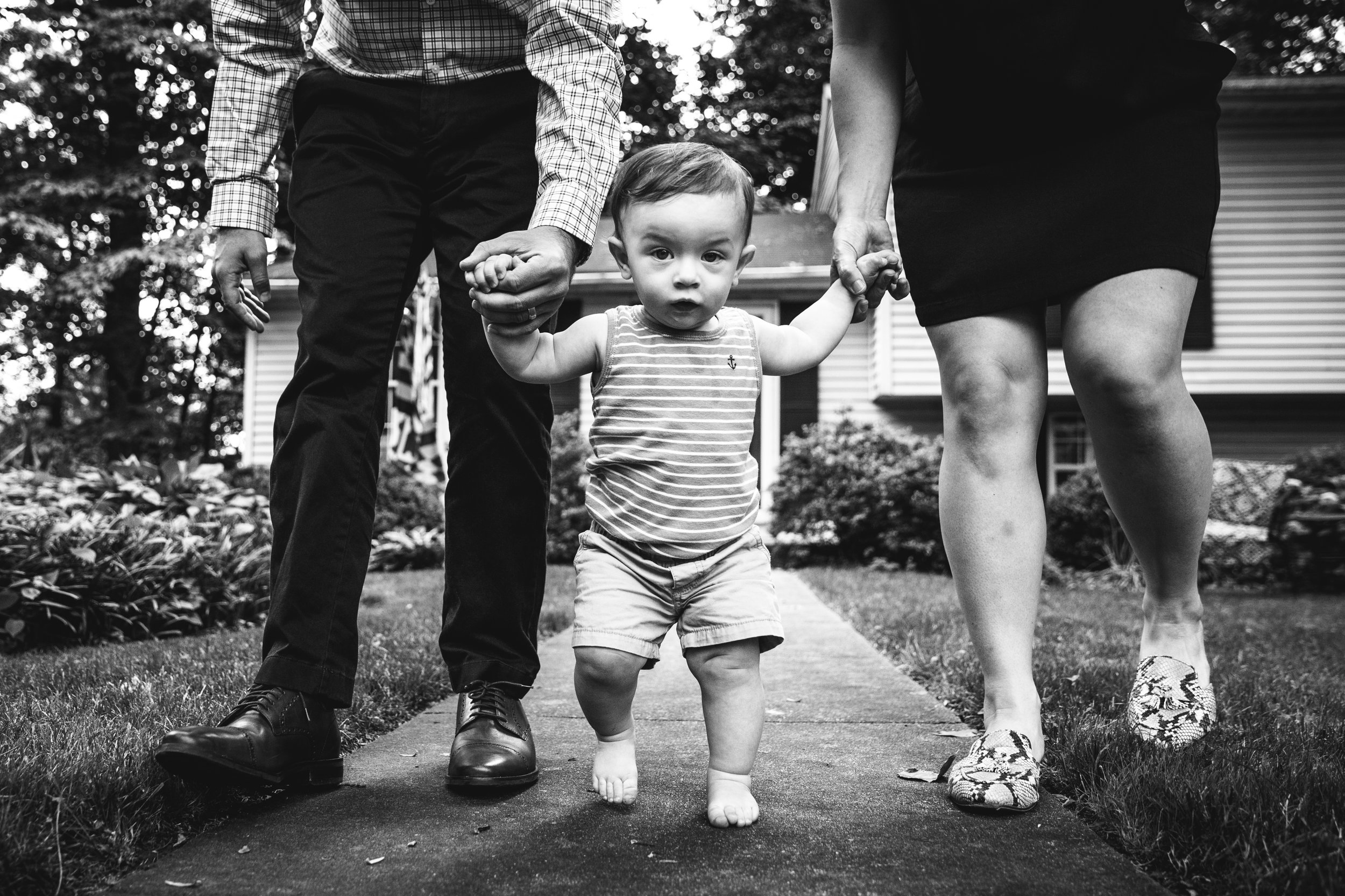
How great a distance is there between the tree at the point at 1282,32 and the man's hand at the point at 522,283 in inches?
682

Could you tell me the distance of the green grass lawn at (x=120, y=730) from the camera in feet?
4.51

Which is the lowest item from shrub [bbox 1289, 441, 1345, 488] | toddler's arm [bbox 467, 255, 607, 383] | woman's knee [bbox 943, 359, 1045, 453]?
shrub [bbox 1289, 441, 1345, 488]

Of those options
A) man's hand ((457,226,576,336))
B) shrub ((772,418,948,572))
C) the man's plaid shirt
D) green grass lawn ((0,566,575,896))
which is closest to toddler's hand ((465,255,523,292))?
man's hand ((457,226,576,336))

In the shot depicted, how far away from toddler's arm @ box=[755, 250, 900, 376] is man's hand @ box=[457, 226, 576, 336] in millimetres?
408

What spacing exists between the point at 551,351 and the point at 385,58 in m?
0.80

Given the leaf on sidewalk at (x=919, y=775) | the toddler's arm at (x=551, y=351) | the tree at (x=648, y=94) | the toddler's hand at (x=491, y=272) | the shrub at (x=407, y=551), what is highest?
the tree at (x=648, y=94)

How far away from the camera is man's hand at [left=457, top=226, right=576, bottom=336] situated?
5.31 ft

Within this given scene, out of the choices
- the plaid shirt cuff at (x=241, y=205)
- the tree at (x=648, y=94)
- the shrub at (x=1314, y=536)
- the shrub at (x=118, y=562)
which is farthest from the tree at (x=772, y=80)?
the plaid shirt cuff at (x=241, y=205)

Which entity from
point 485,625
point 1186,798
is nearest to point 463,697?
point 485,625

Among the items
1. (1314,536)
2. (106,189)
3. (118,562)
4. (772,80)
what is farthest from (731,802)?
(772,80)

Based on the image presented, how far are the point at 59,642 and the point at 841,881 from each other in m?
3.76

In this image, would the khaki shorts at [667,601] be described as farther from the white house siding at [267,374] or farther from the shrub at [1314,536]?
the white house siding at [267,374]

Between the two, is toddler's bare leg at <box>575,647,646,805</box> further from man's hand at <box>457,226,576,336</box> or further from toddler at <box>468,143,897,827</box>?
man's hand at <box>457,226,576,336</box>

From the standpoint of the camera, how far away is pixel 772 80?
66.2 feet
